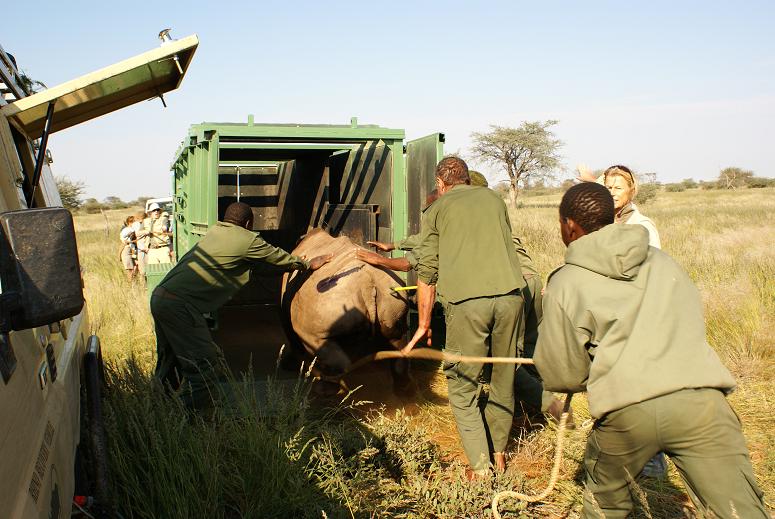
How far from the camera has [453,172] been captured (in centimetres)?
489

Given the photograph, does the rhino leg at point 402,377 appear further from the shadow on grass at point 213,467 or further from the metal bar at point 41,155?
the metal bar at point 41,155

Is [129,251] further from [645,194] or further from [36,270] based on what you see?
[645,194]

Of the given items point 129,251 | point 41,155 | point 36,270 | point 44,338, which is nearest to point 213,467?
point 44,338

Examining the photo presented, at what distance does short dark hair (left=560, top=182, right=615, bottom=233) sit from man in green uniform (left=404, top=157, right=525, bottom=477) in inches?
54.1

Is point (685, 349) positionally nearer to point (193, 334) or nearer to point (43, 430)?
point (43, 430)

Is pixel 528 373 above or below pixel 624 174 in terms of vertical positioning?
below

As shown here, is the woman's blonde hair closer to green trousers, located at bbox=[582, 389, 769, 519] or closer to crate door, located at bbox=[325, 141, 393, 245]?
green trousers, located at bbox=[582, 389, 769, 519]

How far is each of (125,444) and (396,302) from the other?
2.38m

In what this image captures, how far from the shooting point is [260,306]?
31.8 ft

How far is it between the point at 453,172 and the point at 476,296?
98cm

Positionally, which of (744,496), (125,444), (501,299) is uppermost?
(501,299)

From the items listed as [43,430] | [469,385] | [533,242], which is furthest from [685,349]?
[533,242]

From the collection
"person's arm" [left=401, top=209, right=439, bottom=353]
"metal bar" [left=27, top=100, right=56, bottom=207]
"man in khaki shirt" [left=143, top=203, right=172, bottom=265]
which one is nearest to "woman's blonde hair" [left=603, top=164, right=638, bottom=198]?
"person's arm" [left=401, top=209, right=439, bottom=353]

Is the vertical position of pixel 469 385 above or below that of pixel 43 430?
below
